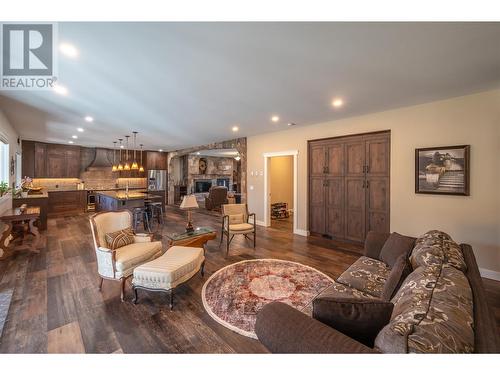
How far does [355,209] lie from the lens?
14.8 ft

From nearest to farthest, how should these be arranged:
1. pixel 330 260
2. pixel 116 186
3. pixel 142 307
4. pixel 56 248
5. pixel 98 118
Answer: pixel 142 307 < pixel 330 260 < pixel 56 248 < pixel 98 118 < pixel 116 186

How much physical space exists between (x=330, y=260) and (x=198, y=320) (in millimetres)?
2457

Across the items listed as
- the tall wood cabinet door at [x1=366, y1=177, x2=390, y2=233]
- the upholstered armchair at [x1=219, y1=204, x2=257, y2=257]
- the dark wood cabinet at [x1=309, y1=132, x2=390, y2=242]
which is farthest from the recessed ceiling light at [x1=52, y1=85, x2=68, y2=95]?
the tall wood cabinet door at [x1=366, y1=177, x2=390, y2=233]

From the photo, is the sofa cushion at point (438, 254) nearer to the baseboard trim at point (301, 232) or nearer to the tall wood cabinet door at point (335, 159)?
the tall wood cabinet door at point (335, 159)

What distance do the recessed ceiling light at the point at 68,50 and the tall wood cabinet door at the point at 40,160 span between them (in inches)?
313

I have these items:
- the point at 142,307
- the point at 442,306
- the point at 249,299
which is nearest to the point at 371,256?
the point at 249,299

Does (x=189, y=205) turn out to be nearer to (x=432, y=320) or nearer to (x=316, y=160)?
(x=316, y=160)

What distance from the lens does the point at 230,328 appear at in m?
2.02

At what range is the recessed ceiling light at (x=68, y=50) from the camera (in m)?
2.04

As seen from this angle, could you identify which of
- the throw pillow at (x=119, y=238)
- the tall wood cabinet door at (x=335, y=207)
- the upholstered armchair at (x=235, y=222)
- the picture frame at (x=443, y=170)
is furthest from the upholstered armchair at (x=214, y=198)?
the picture frame at (x=443, y=170)

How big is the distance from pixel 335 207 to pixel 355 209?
43 cm

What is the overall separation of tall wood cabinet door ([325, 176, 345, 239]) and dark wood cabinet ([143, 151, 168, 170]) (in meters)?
8.18

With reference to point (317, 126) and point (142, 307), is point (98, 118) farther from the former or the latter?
point (317, 126)

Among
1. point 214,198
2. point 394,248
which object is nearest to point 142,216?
point 214,198
